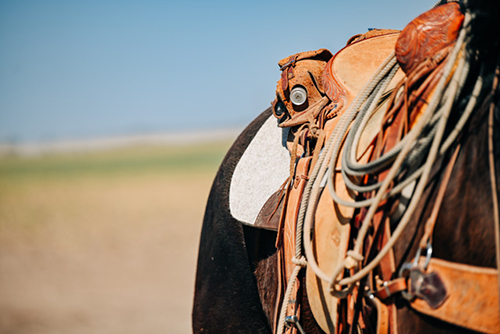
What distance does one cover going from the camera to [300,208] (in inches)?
58.9

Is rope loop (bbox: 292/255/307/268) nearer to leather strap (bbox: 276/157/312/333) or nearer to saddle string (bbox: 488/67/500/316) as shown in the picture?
leather strap (bbox: 276/157/312/333)

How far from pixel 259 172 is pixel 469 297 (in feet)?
4.11

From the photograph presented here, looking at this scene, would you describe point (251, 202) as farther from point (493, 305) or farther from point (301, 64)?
point (493, 305)

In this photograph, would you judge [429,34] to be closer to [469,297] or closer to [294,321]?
[469,297]

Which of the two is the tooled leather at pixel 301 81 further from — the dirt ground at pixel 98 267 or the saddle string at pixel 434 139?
the dirt ground at pixel 98 267

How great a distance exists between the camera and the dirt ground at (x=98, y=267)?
17.6ft

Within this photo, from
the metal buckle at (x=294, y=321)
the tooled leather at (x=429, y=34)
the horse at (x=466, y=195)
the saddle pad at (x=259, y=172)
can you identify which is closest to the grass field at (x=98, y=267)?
the saddle pad at (x=259, y=172)

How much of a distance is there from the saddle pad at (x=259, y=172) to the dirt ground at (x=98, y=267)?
353 centimetres

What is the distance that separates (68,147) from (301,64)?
3470 inches

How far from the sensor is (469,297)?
0.96 metres

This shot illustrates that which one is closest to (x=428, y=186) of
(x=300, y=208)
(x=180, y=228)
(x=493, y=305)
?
(x=493, y=305)

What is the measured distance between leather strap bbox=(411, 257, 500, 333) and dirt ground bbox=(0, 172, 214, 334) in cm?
462

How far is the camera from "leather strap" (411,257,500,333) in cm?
93

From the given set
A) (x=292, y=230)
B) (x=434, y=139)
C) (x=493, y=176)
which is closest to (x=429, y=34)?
(x=434, y=139)
